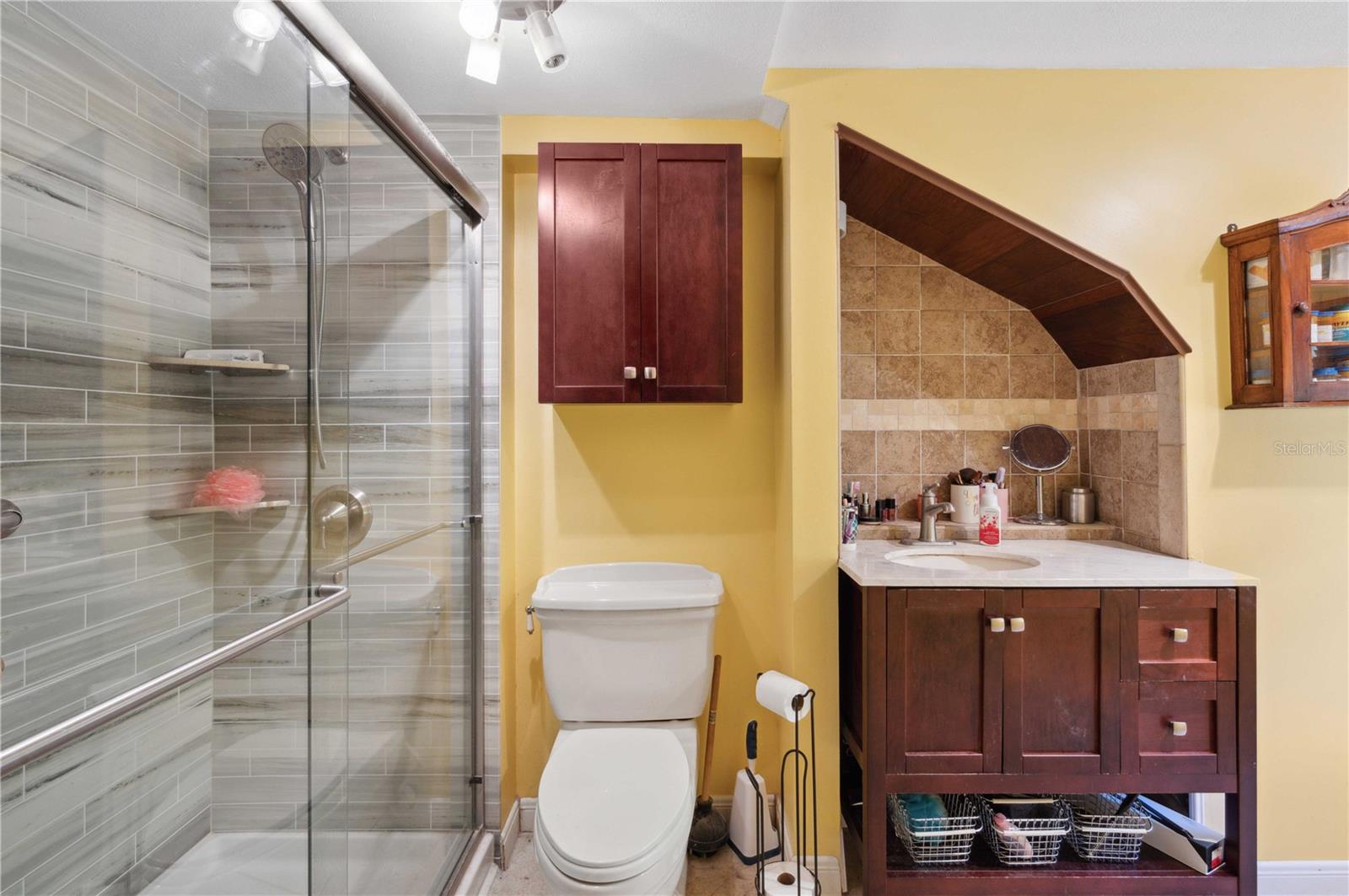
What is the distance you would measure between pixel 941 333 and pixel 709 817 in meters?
1.90

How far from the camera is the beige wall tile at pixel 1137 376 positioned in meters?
1.91

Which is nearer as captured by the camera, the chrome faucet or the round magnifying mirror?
the chrome faucet

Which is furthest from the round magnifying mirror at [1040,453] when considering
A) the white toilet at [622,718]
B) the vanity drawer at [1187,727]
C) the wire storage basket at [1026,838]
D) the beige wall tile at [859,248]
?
the white toilet at [622,718]

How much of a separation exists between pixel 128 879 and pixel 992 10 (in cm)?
260

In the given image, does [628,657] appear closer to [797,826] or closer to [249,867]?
[797,826]

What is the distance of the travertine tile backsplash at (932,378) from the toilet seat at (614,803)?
1181 millimetres

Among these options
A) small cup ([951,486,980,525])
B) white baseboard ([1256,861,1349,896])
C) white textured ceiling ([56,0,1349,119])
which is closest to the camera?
white textured ceiling ([56,0,1349,119])

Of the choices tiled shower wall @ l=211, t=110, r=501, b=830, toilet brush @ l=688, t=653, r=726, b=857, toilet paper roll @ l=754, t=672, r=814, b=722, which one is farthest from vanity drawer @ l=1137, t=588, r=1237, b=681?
tiled shower wall @ l=211, t=110, r=501, b=830

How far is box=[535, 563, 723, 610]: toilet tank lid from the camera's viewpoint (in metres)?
1.93

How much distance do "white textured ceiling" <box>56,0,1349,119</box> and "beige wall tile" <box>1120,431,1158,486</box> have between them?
113 centimetres

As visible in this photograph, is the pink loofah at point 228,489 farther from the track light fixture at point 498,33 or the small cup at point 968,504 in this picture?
the small cup at point 968,504

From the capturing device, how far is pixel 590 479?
2156 mm

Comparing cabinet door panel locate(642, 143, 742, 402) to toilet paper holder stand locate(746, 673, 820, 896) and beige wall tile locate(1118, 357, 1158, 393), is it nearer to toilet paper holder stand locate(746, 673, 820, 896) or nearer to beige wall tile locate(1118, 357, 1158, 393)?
toilet paper holder stand locate(746, 673, 820, 896)

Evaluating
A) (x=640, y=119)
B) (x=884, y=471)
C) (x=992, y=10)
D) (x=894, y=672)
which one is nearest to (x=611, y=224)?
(x=640, y=119)
